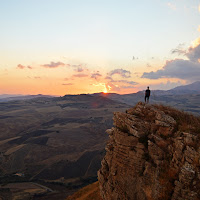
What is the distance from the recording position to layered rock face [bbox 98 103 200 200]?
38.2 feet

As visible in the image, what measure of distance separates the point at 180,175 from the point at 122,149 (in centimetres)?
597

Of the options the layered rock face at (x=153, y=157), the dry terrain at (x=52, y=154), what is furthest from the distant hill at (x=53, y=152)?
the layered rock face at (x=153, y=157)

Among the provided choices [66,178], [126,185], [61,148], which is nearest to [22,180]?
[66,178]

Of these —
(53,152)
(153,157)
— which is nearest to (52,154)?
(53,152)

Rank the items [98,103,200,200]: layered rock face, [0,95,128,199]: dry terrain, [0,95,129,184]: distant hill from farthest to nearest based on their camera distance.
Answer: [0,95,129,184]: distant hill, [0,95,128,199]: dry terrain, [98,103,200,200]: layered rock face

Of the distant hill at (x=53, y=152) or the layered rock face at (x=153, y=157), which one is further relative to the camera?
the distant hill at (x=53, y=152)

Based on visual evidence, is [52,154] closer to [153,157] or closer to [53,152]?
[53,152]

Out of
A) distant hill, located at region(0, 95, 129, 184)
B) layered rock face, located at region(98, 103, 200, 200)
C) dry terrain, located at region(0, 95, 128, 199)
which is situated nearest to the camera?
layered rock face, located at region(98, 103, 200, 200)

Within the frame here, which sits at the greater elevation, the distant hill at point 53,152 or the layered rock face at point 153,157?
the layered rock face at point 153,157

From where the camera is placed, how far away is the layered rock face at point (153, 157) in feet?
38.2

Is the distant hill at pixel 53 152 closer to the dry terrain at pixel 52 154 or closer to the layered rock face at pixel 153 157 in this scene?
the dry terrain at pixel 52 154

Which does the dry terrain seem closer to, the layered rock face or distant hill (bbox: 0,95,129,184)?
distant hill (bbox: 0,95,129,184)

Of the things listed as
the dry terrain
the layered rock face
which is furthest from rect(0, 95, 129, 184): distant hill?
the layered rock face

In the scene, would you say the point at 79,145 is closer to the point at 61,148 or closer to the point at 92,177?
the point at 61,148
